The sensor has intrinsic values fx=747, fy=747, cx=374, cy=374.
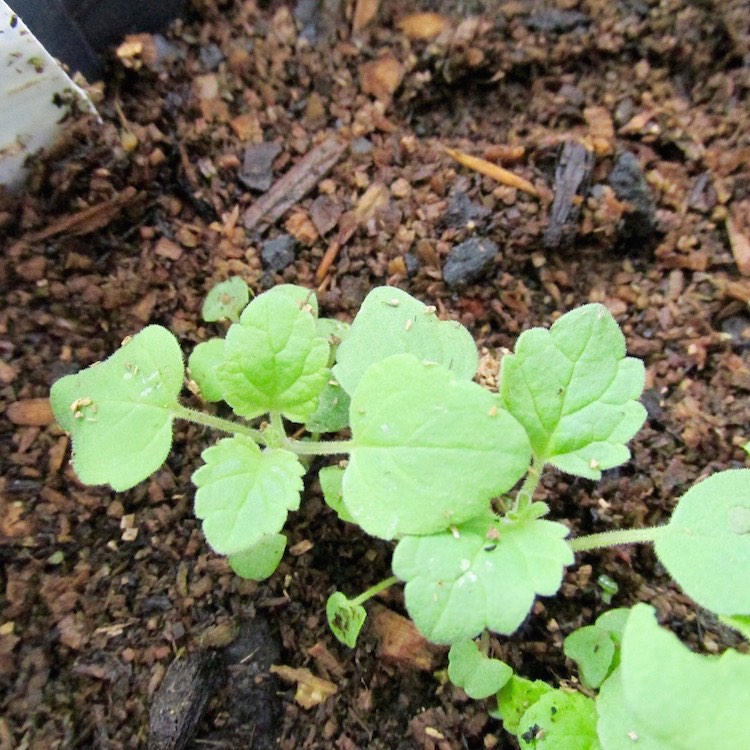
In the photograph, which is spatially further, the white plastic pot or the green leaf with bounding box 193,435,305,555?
the white plastic pot

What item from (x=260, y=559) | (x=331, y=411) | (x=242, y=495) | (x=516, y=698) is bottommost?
(x=516, y=698)

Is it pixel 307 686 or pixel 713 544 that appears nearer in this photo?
pixel 713 544

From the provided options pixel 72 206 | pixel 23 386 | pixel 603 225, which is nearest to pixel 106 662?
pixel 23 386

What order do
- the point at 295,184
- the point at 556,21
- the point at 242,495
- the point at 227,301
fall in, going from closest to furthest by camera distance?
the point at 242,495, the point at 227,301, the point at 295,184, the point at 556,21

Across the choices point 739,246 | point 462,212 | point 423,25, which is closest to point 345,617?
point 462,212

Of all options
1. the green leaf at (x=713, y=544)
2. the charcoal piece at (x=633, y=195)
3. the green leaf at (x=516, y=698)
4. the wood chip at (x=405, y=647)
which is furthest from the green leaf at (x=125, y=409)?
the charcoal piece at (x=633, y=195)

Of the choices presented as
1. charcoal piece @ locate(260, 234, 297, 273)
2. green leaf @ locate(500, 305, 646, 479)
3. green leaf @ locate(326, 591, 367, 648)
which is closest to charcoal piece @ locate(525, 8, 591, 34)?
charcoal piece @ locate(260, 234, 297, 273)

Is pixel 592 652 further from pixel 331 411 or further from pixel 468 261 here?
pixel 468 261

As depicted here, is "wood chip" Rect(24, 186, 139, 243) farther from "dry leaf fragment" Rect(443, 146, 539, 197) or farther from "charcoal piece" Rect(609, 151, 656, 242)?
"charcoal piece" Rect(609, 151, 656, 242)
